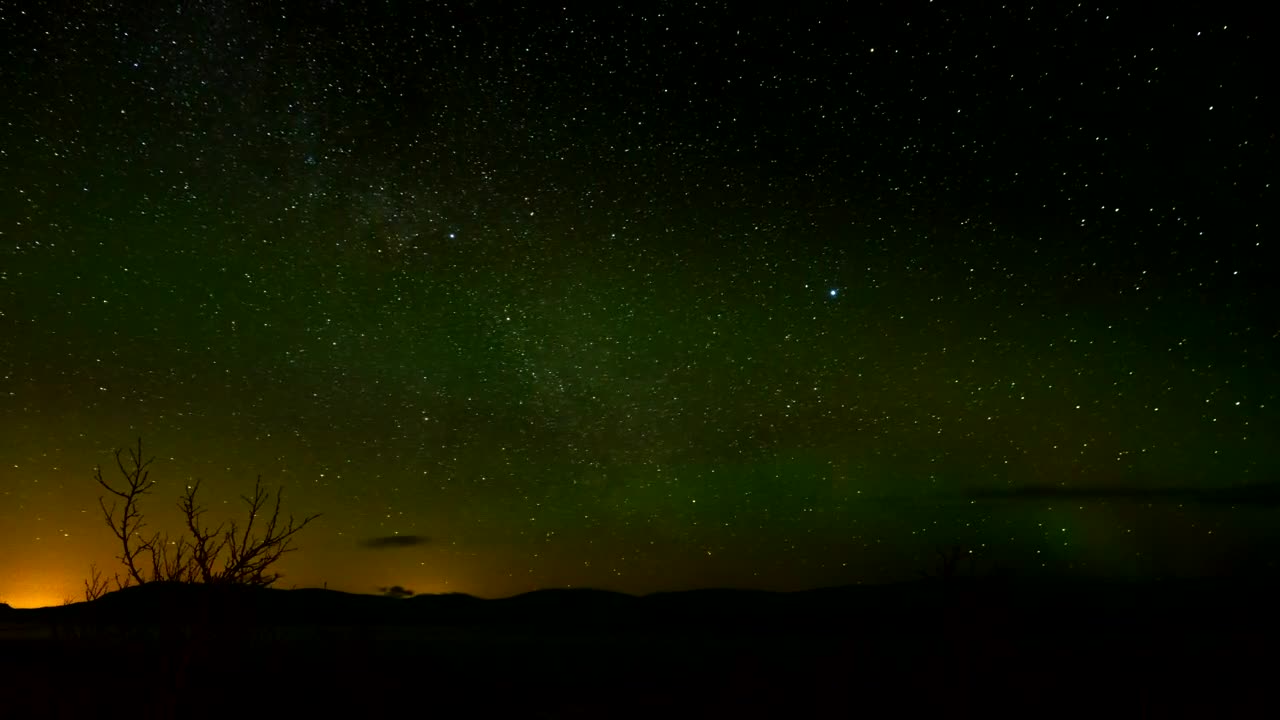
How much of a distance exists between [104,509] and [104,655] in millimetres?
33842

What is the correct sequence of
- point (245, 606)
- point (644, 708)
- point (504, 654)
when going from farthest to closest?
point (504, 654)
point (644, 708)
point (245, 606)

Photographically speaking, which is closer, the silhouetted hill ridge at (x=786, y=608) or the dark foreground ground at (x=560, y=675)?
the dark foreground ground at (x=560, y=675)

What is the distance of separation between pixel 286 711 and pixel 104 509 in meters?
20.3

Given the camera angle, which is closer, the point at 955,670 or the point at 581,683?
the point at 955,670

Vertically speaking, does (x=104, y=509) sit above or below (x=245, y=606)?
above

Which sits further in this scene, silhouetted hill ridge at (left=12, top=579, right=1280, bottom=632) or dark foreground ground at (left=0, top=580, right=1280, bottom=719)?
silhouetted hill ridge at (left=12, top=579, right=1280, bottom=632)

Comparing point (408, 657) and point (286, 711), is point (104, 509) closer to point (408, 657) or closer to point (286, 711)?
point (286, 711)

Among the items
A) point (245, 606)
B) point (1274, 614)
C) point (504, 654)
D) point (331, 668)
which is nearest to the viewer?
point (245, 606)

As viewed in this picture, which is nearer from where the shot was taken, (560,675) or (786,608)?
(560,675)

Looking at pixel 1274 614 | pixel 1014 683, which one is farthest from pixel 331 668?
pixel 1274 614

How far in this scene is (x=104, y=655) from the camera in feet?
106

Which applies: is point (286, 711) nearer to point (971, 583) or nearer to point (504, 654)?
point (971, 583)

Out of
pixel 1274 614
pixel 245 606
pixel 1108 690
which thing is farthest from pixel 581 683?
pixel 1274 614

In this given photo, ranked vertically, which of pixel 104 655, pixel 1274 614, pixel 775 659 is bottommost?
pixel 1274 614
